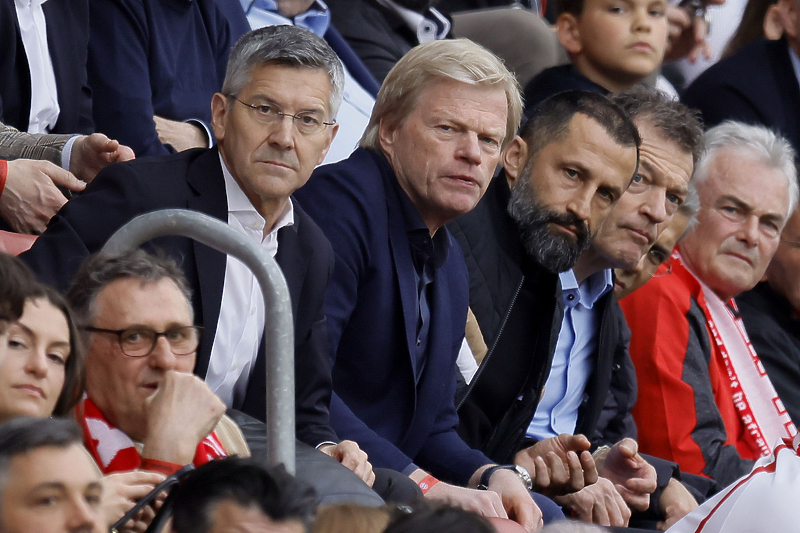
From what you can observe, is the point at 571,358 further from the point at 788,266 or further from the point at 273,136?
the point at 273,136

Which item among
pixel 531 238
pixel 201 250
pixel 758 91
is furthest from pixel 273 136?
pixel 758 91

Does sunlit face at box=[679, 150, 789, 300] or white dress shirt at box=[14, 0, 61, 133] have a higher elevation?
white dress shirt at box=[14, 0, 61, 133]

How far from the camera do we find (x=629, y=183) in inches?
157

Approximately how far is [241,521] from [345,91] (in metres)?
3.14

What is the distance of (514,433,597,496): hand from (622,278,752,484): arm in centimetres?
82

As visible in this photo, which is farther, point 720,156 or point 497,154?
point 720,156

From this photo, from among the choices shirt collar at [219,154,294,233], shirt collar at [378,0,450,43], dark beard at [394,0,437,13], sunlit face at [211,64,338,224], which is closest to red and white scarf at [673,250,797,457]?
shirt collar at [378,0,450,43]

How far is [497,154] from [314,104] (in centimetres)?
77

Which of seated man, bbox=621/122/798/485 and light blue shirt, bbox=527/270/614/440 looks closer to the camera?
light blue shirt, bbox=527/270/614/440

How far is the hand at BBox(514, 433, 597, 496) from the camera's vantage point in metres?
3.28

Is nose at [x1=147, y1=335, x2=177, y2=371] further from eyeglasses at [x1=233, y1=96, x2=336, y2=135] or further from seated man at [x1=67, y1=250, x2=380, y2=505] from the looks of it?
eyeglasses at [x1=233, y1=96, x2=336, y2=135]

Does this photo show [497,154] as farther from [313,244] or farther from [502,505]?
[502,505]

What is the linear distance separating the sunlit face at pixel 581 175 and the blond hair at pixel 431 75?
378 millimetres

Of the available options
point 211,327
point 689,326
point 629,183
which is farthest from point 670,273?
point 211,327
